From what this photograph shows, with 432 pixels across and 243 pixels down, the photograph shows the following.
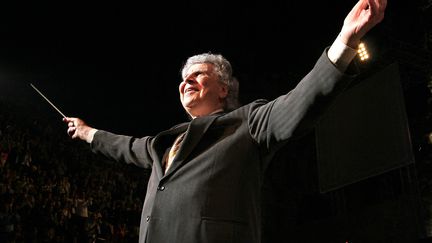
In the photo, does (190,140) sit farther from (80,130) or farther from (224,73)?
(80,130)

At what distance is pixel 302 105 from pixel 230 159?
0.30 meters

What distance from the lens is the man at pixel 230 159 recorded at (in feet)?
3.34

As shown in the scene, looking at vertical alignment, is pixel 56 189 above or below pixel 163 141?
above

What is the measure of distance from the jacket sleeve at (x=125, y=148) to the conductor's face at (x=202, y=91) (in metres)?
0.23

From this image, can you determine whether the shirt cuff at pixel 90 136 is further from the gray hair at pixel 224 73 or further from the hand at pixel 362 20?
the hand at pixel 362 20

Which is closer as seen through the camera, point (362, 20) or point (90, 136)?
point (362, 20)

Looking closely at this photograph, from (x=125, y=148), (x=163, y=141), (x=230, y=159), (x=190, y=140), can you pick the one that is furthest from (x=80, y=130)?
(x=230, y=159)

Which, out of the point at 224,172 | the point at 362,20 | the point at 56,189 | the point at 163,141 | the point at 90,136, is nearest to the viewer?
the point at 362,20

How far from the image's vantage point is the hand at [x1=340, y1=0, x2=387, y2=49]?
955mm

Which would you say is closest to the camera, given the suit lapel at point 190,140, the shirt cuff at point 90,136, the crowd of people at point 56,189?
the suit lapel at point 190,140

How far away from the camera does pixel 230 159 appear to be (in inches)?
49.9

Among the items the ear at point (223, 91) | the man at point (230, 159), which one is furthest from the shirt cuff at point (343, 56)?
the ear at point (223, 91)

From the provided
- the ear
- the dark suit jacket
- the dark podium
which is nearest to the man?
the dark suit jacket

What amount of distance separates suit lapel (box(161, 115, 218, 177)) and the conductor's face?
247 millimetres
